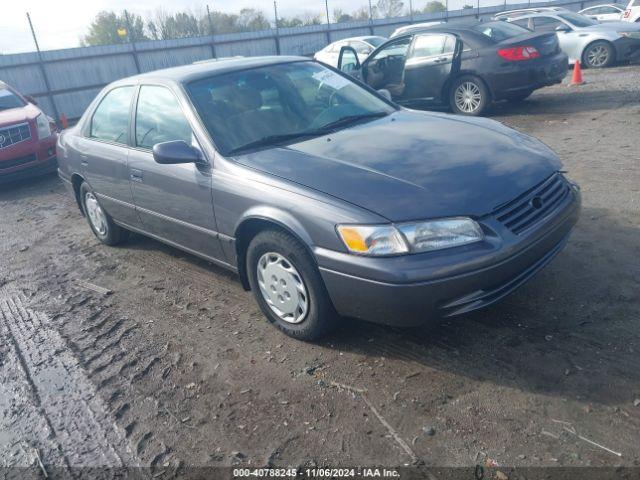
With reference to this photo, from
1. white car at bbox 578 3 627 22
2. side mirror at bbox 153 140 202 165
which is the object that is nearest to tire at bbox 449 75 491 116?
side mirror at bbox 153 140 202 165

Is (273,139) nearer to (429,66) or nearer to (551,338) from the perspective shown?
(551,338)

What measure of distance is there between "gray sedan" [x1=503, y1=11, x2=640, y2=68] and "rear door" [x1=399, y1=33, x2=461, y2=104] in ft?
14.6

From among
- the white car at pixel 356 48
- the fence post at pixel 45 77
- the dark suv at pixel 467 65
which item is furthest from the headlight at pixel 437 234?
the fence post at pixel 45 77

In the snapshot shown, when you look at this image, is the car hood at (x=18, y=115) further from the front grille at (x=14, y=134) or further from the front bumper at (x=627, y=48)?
the front bumper at (x=627, y=48)

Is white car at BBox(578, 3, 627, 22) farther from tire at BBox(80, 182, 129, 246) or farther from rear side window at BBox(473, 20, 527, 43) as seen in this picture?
tire at BBox(80, 182, 129, 246)

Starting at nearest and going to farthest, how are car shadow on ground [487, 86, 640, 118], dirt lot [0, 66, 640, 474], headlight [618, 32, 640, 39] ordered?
dirt lot [0, 66, 640, 474], car shadow on ground [487, 86, 640, 118], headlight [618, 32, 640, 39]

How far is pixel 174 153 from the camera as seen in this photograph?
3635mm

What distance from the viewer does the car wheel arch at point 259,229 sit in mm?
3156

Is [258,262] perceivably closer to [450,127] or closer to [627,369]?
[450,127]

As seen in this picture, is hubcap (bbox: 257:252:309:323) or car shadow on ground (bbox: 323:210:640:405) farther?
hubcap (bbox: 257:252:309:323)

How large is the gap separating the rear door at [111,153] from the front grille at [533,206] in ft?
10.2

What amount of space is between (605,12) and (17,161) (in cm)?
2011

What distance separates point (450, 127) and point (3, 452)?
3.40 metres

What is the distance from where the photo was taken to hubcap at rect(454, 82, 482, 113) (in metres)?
9.29
